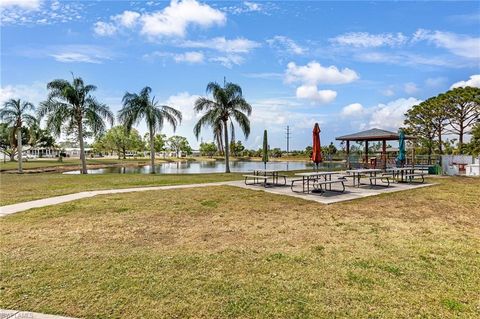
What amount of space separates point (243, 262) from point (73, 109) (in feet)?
71.6

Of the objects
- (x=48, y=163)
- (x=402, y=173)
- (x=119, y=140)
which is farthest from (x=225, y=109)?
(x=119, y=140)

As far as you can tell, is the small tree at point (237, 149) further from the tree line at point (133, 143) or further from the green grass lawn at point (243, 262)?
the green grass lawn at point (243, 262)

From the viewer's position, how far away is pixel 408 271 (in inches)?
148

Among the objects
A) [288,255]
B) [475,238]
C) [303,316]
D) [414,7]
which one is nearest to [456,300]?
[303,316]

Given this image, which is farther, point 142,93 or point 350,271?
point 142,93

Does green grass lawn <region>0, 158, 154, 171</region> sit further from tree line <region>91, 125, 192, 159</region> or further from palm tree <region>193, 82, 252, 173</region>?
palm tree <region>193, 82, 252, 173</region>

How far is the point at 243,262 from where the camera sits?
405 centimetres

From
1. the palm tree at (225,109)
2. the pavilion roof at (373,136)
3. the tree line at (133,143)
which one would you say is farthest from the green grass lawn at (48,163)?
the pavilion roof at (373,136)

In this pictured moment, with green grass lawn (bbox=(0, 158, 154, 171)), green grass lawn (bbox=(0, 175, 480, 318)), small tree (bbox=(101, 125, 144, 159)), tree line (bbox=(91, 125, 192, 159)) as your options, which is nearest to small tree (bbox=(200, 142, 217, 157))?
tree line (bbox=(91, 125, 192, 159))

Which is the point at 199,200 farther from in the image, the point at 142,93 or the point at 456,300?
the point at 142,93

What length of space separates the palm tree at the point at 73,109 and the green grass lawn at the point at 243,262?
16.0 meters

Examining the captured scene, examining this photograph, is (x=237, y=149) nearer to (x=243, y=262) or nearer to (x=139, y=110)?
(x=139, y=110)

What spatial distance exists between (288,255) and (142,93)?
2073cm

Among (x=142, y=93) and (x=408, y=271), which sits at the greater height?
(x=142, y=93)
